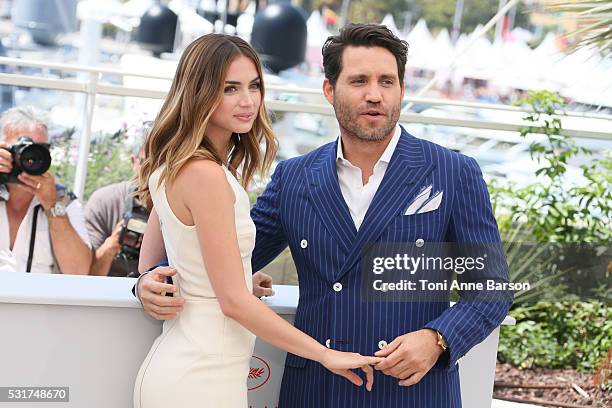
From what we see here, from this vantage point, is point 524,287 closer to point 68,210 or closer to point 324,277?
point 68,210

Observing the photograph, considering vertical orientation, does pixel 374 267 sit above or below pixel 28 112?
below

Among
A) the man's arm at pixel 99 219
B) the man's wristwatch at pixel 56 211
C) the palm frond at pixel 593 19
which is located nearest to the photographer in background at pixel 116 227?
the man's arm at pixel 99 219

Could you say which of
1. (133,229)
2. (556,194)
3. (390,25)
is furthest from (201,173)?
(390,25)

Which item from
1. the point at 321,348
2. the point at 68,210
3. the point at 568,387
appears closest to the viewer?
the point at 321,348

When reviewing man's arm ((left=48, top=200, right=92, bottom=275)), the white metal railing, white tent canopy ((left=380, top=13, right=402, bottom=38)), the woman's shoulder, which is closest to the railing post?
the white metal railing

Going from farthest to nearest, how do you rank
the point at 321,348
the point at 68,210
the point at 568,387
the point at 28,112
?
the point at 568,387, the point at 28,112, the point at 68,210, the point at 321,348

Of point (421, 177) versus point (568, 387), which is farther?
point (568, 387)

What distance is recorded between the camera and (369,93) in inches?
86.5

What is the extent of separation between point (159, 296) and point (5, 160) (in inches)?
77.3

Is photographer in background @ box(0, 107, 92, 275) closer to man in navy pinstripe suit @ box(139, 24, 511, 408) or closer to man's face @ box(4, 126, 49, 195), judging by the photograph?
man's face @ box(4, 126, 49, 195)

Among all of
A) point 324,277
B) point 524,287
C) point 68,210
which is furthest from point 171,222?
point 524,287

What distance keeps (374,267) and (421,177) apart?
0.23 m

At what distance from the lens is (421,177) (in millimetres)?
2170

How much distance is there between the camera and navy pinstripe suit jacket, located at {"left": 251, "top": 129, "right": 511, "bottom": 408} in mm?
2121
